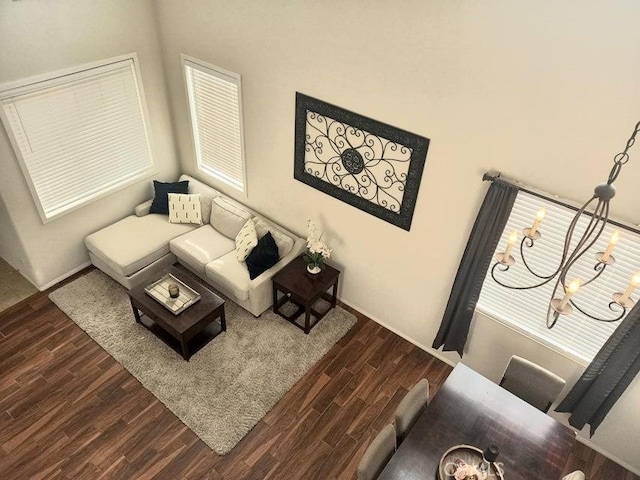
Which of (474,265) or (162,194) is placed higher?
(474,265)

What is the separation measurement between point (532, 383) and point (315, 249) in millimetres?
2460

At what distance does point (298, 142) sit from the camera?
502cm

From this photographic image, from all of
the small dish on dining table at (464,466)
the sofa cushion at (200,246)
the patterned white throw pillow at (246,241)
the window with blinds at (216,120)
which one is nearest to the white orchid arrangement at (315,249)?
the patterned white throw pillow at (246,241)

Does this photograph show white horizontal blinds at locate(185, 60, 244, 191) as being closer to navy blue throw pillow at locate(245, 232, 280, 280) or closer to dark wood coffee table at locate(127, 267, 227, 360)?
navy blue throw pillow at locate(245, 232, 280, 280)

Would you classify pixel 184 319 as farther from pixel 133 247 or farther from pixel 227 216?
pixel 227 216

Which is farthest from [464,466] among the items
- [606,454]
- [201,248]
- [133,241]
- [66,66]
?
[66,66]

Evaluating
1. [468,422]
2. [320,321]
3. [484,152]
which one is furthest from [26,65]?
[468,422]

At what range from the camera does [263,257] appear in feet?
17.5

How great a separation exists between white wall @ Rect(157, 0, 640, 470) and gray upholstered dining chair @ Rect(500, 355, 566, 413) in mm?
453

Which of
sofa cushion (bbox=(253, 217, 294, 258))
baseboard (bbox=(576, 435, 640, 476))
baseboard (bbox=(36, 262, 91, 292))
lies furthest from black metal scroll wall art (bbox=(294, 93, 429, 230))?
baseboard (bbox=(36, 262, 91, 292))

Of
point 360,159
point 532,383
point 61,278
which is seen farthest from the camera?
point 61,278

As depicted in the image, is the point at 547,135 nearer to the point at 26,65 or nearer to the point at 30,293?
the point at 26,65

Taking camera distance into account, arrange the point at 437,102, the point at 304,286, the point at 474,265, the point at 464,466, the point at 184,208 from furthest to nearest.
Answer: the point at 184,208 → the point at 304,286 → the point at 474,265 → the point at 437,102 → the point at 464,466

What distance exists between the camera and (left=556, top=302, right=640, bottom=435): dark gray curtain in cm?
368
